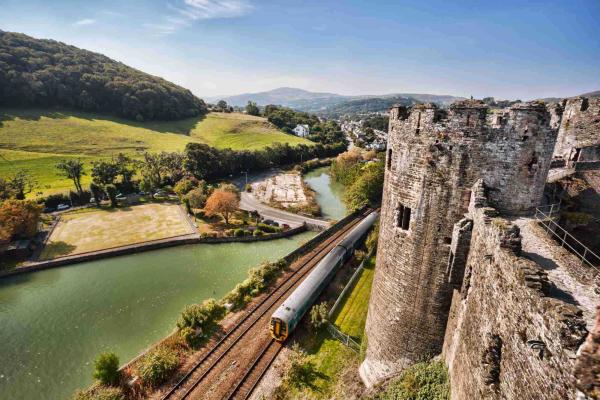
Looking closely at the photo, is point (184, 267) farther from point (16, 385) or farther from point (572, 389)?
point (572, 389)

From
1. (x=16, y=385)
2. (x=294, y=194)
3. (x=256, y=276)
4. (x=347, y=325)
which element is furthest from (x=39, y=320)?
(x=294, y=194)

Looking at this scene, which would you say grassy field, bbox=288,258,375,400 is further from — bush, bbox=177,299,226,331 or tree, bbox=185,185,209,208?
tree, bbox=185,185,209,208

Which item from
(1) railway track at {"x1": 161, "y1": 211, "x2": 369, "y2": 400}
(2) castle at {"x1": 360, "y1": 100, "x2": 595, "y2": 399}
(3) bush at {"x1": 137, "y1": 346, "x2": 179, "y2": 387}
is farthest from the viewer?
(3) bush at {"x1": 137, "y1": 346, "x2": 179, "y2": 387}

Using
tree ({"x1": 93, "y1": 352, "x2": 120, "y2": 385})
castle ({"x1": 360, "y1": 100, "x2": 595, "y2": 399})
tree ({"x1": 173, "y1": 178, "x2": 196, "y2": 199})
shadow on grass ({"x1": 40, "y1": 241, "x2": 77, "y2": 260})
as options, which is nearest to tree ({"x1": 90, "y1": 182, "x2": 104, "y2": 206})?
tree ({"x1": 173, "y1": 178, "x2": 196, "y2": 199})

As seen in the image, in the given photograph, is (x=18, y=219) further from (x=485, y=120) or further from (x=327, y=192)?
(x=327, y=192)

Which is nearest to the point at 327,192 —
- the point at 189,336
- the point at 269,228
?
the point at 269,228

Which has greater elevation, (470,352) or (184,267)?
(470,352)
